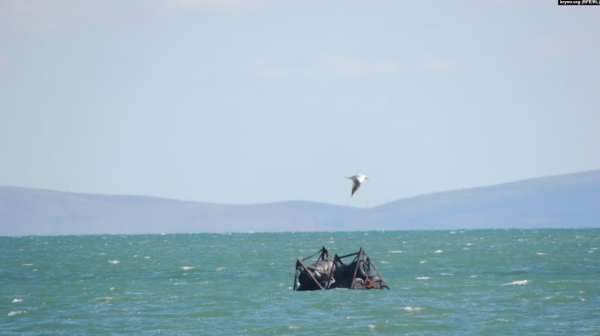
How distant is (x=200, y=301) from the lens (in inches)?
1918

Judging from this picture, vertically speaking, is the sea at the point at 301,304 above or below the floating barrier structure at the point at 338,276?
below

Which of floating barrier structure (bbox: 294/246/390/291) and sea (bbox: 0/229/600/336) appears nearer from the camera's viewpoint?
sea (bbox: 0/229/600/336)

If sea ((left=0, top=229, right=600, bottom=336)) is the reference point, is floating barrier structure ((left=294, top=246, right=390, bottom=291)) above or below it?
above

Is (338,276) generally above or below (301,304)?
above

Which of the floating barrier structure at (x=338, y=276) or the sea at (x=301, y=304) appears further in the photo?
the floating barrier structure at (x=338, y=276)

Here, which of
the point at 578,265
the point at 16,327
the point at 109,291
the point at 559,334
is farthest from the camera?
the point at 578,265

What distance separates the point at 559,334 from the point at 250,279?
32509mm

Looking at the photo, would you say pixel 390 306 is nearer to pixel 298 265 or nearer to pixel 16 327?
pixel 298 265

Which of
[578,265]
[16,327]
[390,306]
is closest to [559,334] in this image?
[390,306]

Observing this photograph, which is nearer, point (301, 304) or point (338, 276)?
point (301, 304)

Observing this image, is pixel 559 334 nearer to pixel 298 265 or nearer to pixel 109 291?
pixel 298 265

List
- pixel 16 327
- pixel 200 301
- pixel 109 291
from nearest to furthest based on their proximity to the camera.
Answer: pixel 16 327
pixel 200 301
pixel 109 291

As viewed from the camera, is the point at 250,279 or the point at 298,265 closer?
the point at 298,265

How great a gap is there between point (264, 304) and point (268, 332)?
9.52 metres
